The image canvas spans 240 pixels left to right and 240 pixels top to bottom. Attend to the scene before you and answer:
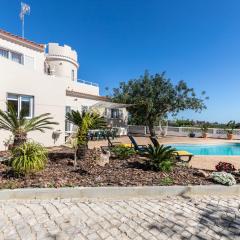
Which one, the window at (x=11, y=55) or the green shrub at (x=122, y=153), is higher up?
the window at (x=11, y=55)

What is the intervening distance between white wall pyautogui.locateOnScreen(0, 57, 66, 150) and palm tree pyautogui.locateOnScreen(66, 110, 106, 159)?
544 cm

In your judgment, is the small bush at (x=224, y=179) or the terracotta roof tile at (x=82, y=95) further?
the terracotta roof tile at (x=82, y=95)

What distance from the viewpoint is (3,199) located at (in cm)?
637

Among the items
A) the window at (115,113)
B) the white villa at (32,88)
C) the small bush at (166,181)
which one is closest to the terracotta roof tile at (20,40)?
the white villa at (32,88)

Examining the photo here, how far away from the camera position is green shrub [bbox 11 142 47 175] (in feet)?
24.9

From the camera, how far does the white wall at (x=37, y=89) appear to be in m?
14.1

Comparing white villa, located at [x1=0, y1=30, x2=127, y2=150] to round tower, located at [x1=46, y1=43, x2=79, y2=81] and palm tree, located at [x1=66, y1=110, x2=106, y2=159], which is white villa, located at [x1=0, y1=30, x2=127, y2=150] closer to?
palm tree, located at [x1=66, y1=110, x2=106, y2=159]

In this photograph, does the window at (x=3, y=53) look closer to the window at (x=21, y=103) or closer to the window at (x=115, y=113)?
the window at (x=21, y=103)

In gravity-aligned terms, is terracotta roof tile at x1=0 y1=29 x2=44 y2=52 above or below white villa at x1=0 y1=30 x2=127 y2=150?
above

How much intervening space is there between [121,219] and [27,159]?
3.94 metres

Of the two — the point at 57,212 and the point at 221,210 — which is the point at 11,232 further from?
the point at 221,210

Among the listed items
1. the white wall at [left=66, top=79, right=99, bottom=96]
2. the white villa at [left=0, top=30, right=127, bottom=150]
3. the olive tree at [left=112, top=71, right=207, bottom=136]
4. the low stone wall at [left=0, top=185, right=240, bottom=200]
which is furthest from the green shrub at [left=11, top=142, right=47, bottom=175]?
the olive tree at [left=112, top=71, right=207, bottom=136]

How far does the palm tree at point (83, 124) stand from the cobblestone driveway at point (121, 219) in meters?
4.41

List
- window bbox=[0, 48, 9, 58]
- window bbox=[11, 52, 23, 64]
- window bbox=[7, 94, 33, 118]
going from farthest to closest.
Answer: window bbox=[11, 52, 23, 64], window bbox=[0, 48, 9, 58], window bbox=[7, 94, 33, 118]
